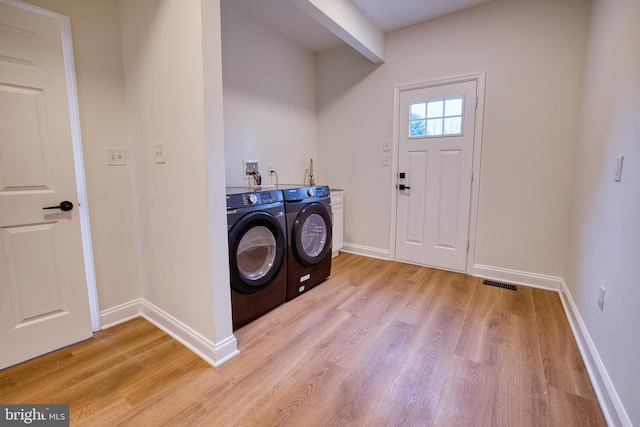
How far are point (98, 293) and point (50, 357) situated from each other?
16.3 inches

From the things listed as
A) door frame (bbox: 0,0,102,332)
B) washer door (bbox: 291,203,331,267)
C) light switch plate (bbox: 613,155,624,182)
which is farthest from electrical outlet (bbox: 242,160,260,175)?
light switch plate (bbox: 613,155,624,182)

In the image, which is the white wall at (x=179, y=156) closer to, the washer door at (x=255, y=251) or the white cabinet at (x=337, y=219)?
the washer door at (x=255, y=251)

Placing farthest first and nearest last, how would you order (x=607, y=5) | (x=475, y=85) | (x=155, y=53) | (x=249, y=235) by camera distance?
(x=475, y=85) → (x=249, y=235) → (x=607, y=5) → (x=155, y=53)

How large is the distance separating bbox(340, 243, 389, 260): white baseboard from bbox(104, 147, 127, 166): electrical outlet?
2617 millimetres

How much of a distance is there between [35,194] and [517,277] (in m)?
3.75

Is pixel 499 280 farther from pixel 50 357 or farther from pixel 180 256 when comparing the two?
pixel 50 357

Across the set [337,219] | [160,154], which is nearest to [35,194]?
[160,154]

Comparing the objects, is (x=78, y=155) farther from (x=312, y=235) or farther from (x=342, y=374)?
(x=342, y=374)

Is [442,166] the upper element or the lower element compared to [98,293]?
upper

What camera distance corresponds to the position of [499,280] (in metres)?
2.88

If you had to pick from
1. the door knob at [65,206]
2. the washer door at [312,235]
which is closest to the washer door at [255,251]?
the washer door at [312,235]

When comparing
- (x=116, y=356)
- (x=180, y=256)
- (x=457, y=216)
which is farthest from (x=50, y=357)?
(x=457, y=216)

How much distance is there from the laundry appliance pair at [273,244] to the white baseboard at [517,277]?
160 cm

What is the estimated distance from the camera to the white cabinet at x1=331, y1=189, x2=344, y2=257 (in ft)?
11.4
